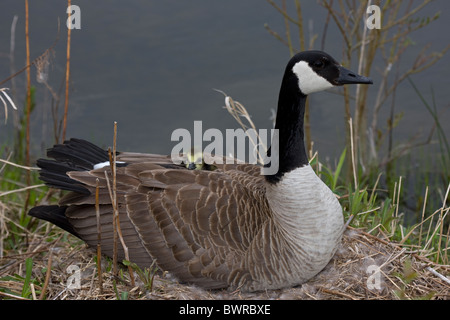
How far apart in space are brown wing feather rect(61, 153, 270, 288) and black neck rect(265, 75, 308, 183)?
1.15ft

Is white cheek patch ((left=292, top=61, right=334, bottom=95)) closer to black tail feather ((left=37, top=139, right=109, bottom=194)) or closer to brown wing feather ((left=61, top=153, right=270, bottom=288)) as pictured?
brown wing feather ((left=61, top=153, right=270, bottom=288))

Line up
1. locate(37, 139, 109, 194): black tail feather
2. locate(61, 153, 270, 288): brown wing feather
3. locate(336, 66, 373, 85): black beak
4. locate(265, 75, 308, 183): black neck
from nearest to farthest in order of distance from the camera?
locate(336, 66, 373, 85): black beak, locate(265, 75, 308, 183): black neck, locate(61, 153, 270, 288): brown wing feather, locate(37, 139, 109, 194): black tail feather

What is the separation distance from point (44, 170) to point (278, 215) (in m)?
1.75

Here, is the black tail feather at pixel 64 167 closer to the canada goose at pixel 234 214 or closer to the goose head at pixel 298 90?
the canada goose at pixel 234 214

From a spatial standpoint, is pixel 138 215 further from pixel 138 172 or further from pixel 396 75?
pixel 396 75

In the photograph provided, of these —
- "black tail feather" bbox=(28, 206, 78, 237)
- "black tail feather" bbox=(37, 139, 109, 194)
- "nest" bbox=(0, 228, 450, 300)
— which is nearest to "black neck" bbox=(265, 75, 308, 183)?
"nest" bbox=(0, 228, 450, 300)

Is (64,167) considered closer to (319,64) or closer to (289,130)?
(289,130)

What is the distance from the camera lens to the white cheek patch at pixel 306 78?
3.49 m

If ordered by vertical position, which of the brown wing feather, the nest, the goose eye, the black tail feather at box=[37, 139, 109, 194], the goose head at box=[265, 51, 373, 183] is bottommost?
the nest

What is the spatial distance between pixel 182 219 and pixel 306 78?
126 cm

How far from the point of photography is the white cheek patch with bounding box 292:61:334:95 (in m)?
3.49

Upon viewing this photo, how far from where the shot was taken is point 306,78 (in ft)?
11.5

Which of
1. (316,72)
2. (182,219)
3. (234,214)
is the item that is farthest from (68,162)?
(316,72)
